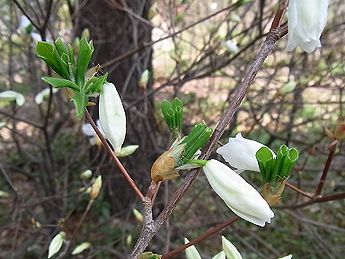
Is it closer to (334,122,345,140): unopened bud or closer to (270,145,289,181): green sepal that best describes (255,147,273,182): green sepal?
(270,145,289,181): green sepal

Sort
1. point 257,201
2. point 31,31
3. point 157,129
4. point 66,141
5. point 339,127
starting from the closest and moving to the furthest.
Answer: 1. point 257,201
2. point 339,127
3. point 31,31
4. point 157,129
5. point 66,141

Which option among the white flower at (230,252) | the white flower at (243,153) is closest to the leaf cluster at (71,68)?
the white flower at (243,153)

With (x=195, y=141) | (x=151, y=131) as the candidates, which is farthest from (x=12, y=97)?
(x=195, y=141)

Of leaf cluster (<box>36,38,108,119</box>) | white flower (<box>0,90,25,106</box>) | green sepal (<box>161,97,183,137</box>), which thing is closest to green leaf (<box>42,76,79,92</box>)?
leaf cluster (<box>36,38,108,119</box>)

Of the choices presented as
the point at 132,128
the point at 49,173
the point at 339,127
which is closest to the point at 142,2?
the point at 132,128

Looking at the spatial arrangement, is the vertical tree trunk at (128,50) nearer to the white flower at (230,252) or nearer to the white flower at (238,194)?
the white flower at (230,252)

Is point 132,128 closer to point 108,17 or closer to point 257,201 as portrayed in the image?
point 108,17
